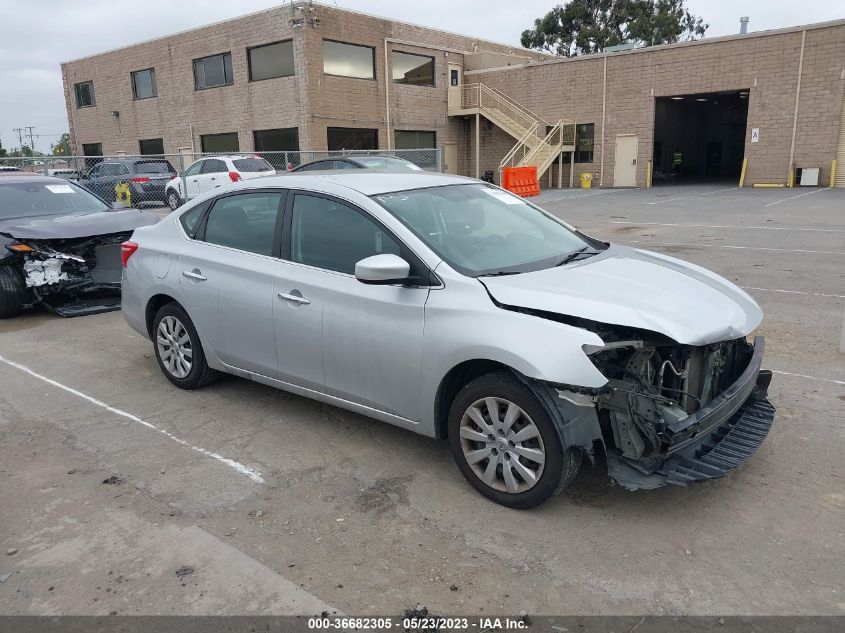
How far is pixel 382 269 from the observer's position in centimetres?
368

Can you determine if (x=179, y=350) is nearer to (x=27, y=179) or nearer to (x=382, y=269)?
(x=382, y=269)

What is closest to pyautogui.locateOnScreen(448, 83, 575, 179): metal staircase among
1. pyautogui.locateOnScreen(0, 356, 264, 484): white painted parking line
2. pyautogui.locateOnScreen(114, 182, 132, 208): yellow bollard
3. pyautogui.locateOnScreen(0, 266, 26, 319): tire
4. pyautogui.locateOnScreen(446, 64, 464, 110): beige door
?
pyautogui.locateOnScreen(446, 64, 464, 110): beige door

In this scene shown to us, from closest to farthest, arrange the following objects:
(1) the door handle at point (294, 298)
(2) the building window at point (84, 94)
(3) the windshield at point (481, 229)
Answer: (3) the windshield at point (481, 229)
(1) the door handle at point (294, 298)
(2) the building window at point (84, 94)

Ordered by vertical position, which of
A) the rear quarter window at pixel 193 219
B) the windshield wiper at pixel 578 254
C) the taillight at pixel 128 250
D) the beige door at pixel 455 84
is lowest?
the taillight at pixel 128 250

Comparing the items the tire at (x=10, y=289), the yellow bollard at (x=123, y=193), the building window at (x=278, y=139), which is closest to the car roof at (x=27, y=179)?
the tire at (x=10, y=289)

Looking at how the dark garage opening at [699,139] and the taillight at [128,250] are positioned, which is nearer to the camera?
the taillight at [128,250]

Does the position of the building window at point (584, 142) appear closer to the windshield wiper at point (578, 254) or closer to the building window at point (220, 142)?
the building window at point (220, 142)

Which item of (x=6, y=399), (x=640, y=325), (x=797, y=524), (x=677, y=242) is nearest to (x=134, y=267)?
(x=6, y=399)

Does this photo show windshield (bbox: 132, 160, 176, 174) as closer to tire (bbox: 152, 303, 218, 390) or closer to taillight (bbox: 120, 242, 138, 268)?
taillight (bbox: 120, 242, 138, 268)

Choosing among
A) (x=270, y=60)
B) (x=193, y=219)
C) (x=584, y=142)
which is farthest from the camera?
(x=584, y=142)

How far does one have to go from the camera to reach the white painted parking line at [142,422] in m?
4.07

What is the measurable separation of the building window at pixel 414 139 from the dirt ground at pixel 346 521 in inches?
1084

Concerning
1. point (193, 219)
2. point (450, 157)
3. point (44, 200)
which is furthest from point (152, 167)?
point (193, 219)

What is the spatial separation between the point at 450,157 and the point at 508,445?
1259 inches
